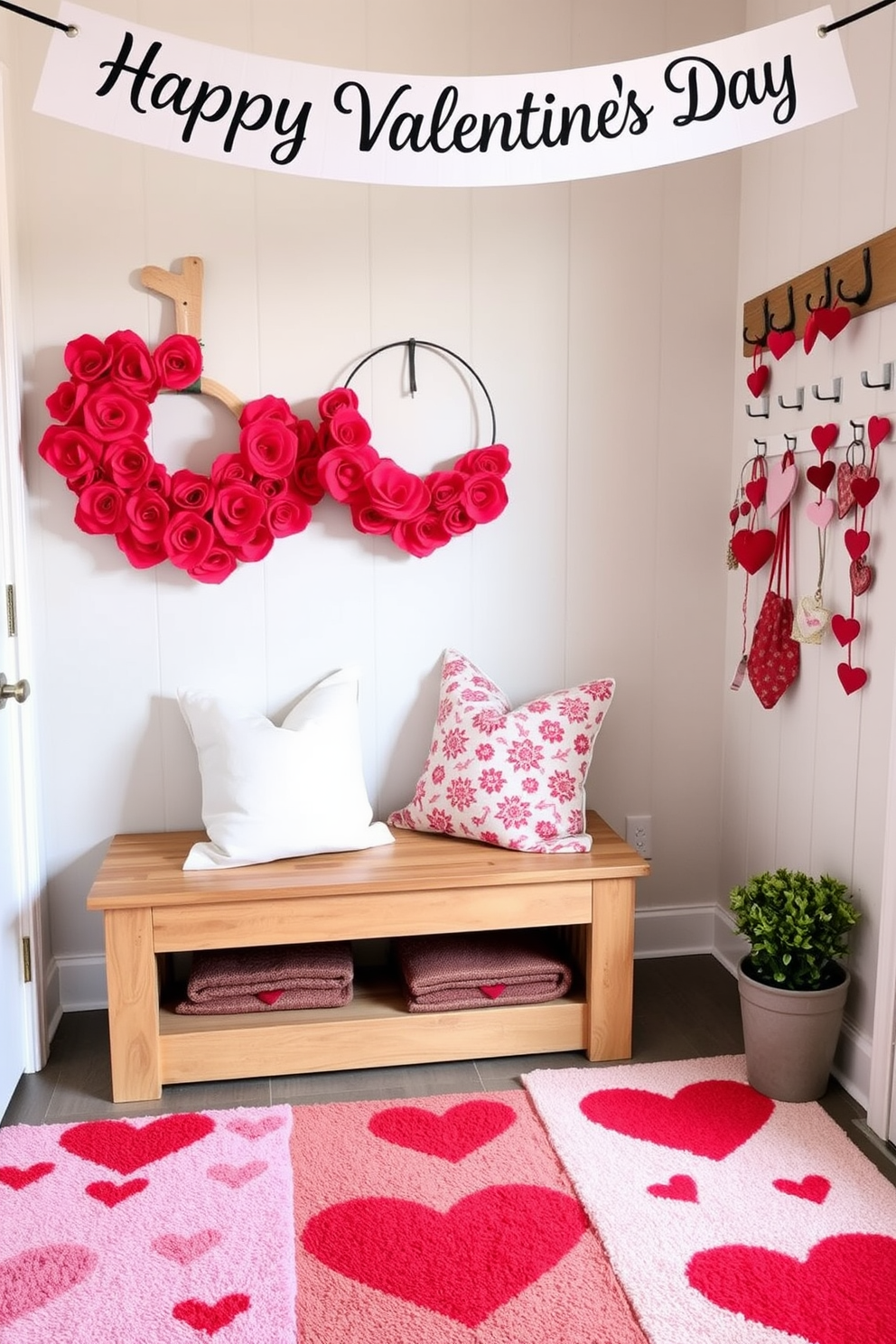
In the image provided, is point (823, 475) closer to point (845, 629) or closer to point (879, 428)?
point (879, 428)

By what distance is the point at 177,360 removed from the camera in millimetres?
2660

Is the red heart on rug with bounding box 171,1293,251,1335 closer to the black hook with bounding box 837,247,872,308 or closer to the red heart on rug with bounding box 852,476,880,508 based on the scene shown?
the red heart on rug with bounding box 852,476,880,508

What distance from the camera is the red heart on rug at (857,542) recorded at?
235 cm

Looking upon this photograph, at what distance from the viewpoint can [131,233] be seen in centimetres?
270

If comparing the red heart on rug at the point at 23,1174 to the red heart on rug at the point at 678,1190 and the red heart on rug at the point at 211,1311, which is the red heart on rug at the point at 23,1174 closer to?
the red heart on rug at the point at 211,1311

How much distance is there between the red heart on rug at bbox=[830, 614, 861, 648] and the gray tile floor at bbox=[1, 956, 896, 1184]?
94cm

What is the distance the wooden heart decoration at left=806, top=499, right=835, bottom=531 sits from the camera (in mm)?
2477

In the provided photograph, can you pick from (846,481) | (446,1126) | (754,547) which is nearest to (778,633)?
(754,547)

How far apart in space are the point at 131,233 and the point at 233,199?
0.24 metres

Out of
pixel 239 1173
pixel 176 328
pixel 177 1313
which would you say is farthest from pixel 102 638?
pixel 177 1313

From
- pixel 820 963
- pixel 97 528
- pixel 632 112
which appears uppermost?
pixel 632 112

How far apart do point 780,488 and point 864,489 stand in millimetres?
379

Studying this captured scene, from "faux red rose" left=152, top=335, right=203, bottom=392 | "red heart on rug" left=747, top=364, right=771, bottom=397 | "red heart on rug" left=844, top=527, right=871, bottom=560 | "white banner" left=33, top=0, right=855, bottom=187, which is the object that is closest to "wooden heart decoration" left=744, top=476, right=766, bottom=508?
"red heart on rug" left=747, top=364, right=771, bottom=397

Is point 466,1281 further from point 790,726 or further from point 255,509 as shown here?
point 255,509
